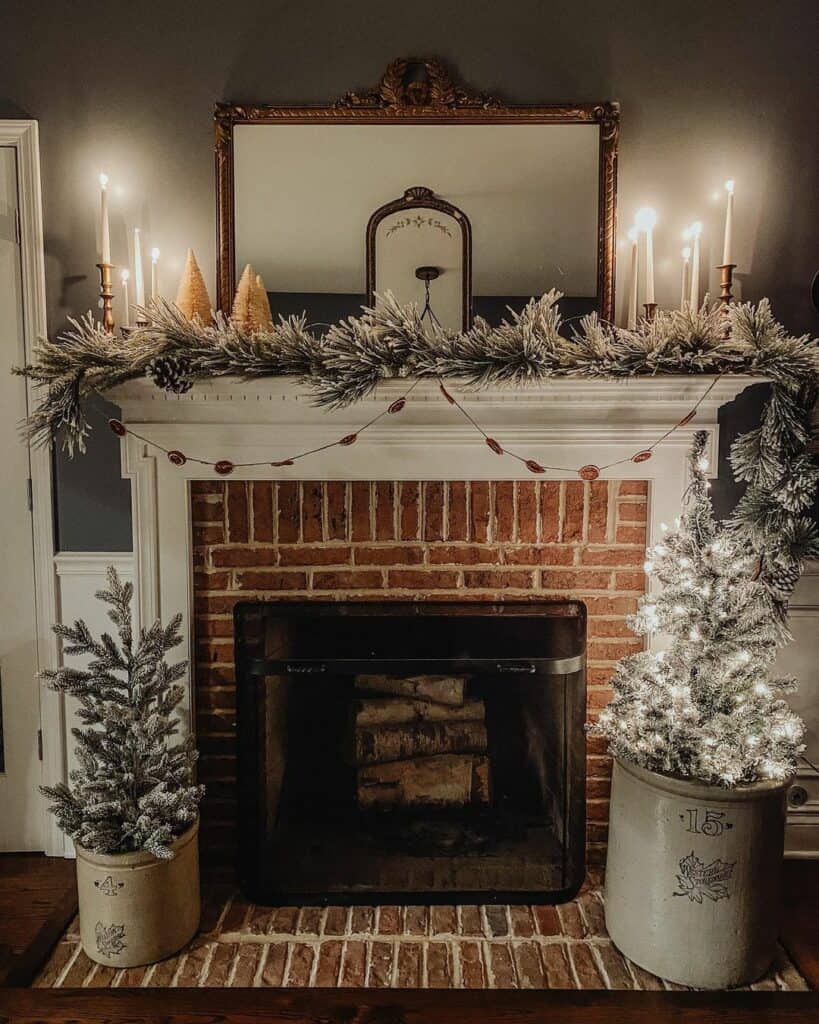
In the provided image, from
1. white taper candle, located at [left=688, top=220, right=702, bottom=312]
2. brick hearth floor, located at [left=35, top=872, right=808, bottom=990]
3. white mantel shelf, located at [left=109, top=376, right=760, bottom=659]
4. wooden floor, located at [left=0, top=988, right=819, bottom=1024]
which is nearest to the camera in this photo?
wooden floor, located at [left=0, top=988, right=819, bottom=1024]

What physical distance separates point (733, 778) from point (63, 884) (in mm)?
1895

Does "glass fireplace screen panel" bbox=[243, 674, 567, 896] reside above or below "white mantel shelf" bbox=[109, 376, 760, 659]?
below

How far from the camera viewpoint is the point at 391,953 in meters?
1.77

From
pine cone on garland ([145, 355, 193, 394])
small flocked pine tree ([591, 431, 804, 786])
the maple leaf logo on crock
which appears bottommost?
the maple leaf logo on crock

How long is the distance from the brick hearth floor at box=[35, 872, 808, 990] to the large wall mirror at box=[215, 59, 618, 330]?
164 centimetres

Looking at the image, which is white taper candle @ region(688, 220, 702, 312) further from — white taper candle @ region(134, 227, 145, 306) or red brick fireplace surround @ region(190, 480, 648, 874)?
white taper candle @ region(134, 227, 145, 306)

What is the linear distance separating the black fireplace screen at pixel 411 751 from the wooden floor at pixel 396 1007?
331mm

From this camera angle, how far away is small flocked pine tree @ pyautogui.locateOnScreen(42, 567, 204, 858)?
1.72 m

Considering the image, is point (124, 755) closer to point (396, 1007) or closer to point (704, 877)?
point (396, 1007)

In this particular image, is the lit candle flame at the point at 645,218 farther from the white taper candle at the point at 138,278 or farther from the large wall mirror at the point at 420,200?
the white taper candle at the point at 138,278

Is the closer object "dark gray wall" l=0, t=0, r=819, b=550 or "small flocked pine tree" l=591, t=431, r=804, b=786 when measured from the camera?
"small flocked pine tree" l=591, t=431, r=804, b=786

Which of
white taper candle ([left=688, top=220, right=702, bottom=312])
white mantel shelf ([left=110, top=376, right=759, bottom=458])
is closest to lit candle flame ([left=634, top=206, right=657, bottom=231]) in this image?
Answer: white taper candle ([left=688, top=220, right=702, bottom=312])

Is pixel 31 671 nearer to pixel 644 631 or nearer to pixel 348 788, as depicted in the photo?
pixel 348 788

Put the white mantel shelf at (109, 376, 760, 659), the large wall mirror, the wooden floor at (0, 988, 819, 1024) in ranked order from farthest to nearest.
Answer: the large wall mirror < the white mantel shelf at (109, 376, 760, 659) < the wooden floor at (0, 988, 819, 1024)
